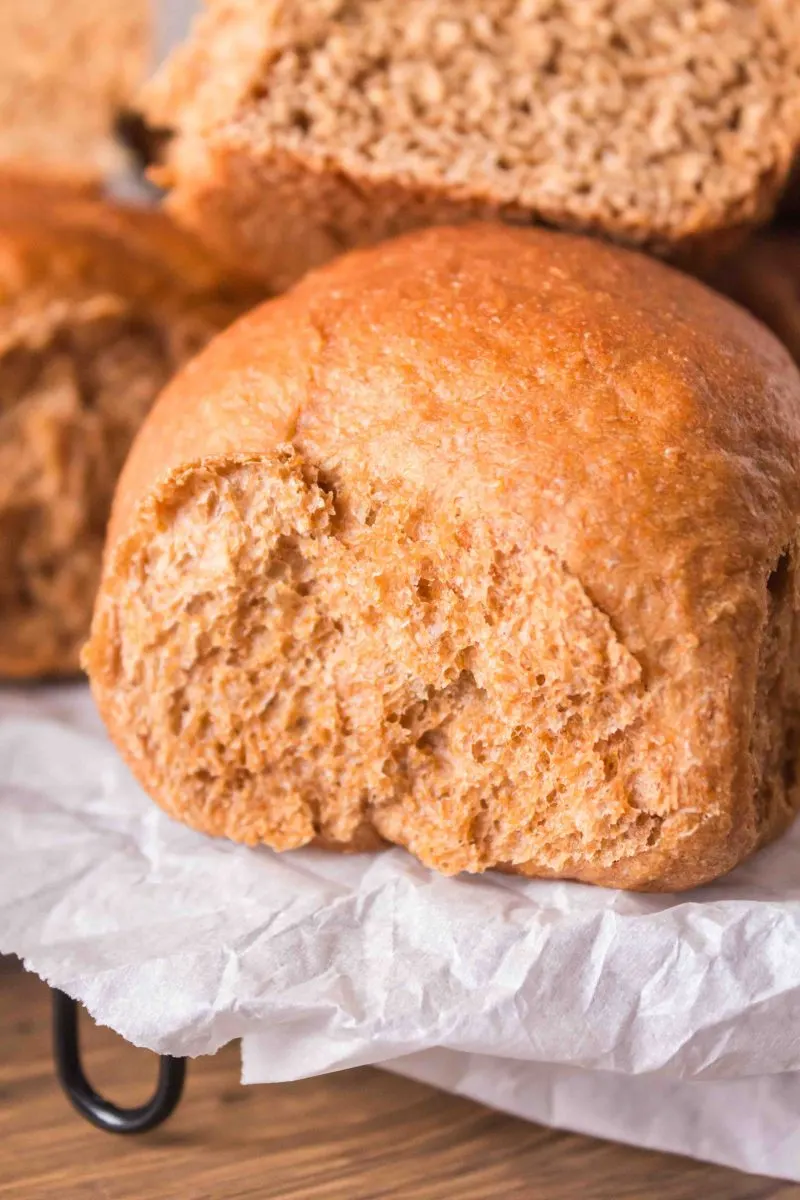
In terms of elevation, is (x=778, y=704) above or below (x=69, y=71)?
below

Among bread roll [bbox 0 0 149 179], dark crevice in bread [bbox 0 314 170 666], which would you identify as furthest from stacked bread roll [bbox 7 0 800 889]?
bread roll [bbox 0 0 149 179]

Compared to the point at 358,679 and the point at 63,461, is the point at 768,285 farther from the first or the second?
the point at 63,461

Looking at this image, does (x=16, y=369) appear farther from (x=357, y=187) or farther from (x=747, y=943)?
(x=747, y=943)

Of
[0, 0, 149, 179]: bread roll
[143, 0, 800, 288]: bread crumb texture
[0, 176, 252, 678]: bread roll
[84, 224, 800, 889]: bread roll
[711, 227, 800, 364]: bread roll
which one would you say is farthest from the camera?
[0, 0, 149, 179]: bread roll

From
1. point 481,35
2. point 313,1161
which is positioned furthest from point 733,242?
point 313,1161

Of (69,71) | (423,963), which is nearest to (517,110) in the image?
(423,963)

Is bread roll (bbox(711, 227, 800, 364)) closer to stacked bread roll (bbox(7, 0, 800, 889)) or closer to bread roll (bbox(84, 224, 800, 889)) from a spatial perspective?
stacked bread roll (bbox(7, 0, 800, 889))
